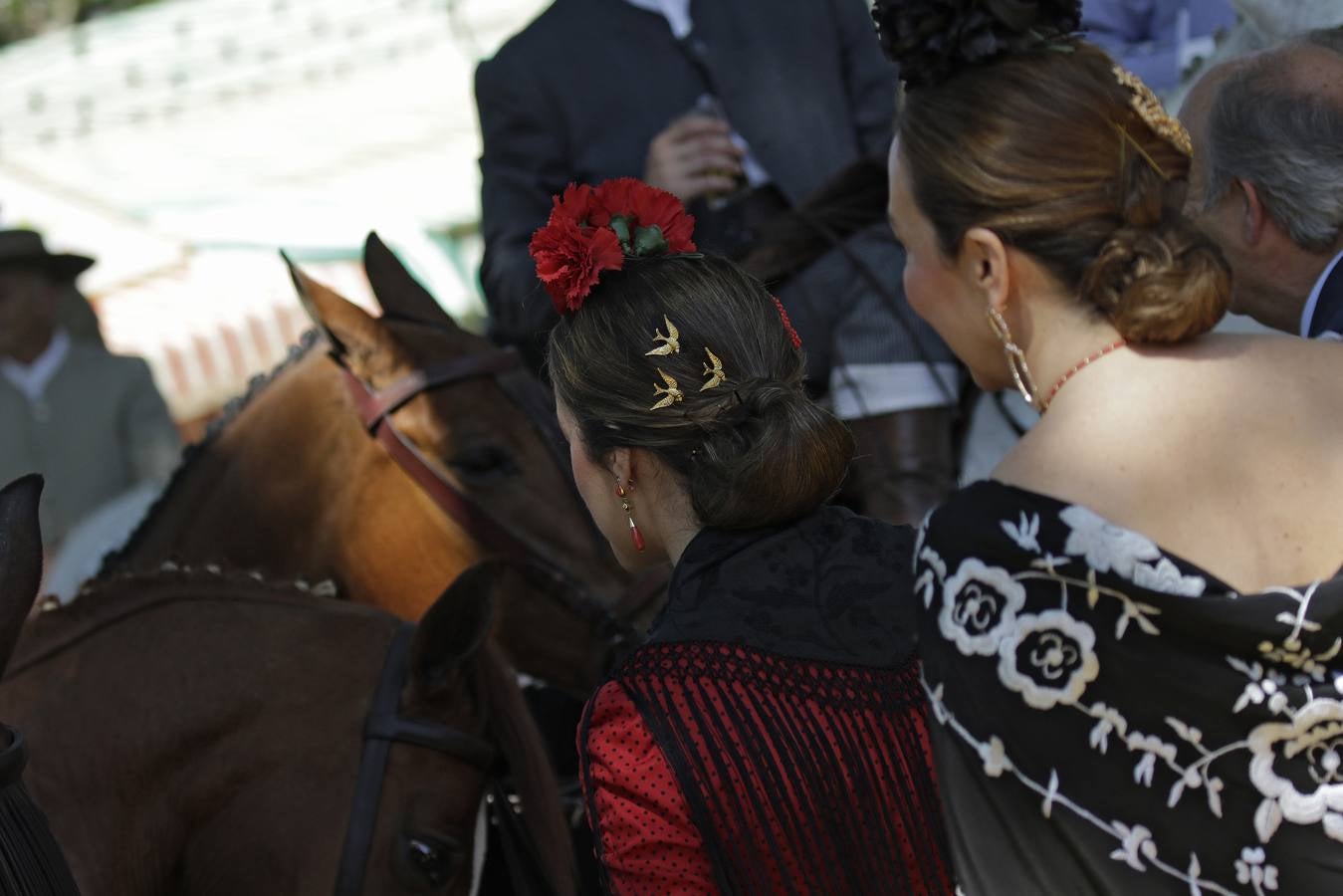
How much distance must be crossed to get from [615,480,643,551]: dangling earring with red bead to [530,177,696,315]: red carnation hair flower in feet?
0.74

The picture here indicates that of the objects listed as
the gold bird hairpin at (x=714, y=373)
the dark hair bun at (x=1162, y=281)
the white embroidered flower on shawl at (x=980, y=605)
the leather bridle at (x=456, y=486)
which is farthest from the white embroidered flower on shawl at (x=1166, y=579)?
the leather bridle at (x=456, y=486)

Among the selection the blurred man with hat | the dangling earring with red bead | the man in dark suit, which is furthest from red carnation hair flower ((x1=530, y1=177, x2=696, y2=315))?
the blurred man with hat

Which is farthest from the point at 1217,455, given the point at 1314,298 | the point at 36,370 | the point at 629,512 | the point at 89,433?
the point at 36,370

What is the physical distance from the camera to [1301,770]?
4.52ft

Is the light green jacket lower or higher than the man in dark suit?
lower

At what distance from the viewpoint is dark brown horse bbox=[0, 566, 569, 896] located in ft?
6.07

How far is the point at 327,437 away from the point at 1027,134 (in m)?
2.15

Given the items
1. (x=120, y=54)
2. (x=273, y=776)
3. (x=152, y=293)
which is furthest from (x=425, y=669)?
(x=120, y=54)

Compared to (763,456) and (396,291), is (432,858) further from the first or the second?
(396,291)

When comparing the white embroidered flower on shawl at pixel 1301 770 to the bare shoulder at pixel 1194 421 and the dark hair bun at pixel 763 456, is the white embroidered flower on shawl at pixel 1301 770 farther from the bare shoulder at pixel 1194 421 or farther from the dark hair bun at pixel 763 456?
the dark hair bun at pixel 763 456

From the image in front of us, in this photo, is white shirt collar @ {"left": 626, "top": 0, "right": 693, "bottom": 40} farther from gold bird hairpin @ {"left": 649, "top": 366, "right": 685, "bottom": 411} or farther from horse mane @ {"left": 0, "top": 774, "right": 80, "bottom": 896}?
horse mane @ {"left": 0, "top": 774, "right": 80, "bottom": 896}

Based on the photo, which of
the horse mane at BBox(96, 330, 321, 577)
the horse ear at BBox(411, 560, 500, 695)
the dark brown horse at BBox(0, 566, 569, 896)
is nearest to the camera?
the dark brown horse at BBox(0, 566, 569, 896)

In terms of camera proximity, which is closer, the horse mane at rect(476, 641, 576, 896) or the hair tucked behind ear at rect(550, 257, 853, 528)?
the hair tucked behind ear at rect(550, 257, 853, 528)

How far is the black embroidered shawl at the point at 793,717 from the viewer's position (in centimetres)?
147
